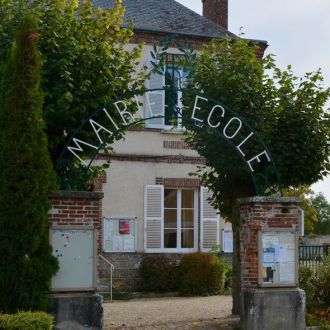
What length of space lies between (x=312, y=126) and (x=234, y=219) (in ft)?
Answer: 7.06

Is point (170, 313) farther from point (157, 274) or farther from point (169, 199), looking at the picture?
point (169, 199)

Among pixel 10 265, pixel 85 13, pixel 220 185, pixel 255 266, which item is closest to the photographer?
pixel 10 265

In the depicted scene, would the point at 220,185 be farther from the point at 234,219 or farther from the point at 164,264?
the point at 164,264

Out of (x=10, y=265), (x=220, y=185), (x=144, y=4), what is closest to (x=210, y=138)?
(x=220, y=185)

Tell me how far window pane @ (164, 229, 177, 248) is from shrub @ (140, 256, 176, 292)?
881 mm

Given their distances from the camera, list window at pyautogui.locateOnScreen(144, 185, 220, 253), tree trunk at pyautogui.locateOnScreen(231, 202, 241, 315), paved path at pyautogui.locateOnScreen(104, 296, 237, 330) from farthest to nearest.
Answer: window at pyautogui.locateOnScreen(144, 185, 220, 253)
tree trunk at pyautogui.locateOnScreen(231, 202, 241, 315)
paved path at pyautogui.locateOnScreen(104, 296, 237, 330)

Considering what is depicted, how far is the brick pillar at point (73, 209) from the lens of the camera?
9891 millimetres

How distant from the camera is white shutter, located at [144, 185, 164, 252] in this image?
18312 millimetres

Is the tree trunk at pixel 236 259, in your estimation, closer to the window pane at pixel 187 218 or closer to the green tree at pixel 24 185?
the green tree at pixel 24 185

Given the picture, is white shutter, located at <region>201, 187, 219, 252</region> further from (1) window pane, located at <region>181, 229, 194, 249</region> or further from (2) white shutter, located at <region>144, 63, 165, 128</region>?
(2) white shutter, located at <region>144, 63, 165, 128</region>

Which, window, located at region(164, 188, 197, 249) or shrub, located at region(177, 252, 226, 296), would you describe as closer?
shrub, located at region(177, 252, 226, 296)

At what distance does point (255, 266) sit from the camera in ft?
34.9

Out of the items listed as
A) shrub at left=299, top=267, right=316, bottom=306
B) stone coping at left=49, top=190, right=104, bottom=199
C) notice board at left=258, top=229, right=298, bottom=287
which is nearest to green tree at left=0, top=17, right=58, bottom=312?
stone coping at left=49, top=190, right=104, bottom=199

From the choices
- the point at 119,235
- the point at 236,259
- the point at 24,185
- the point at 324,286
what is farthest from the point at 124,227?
the point at 24,185
